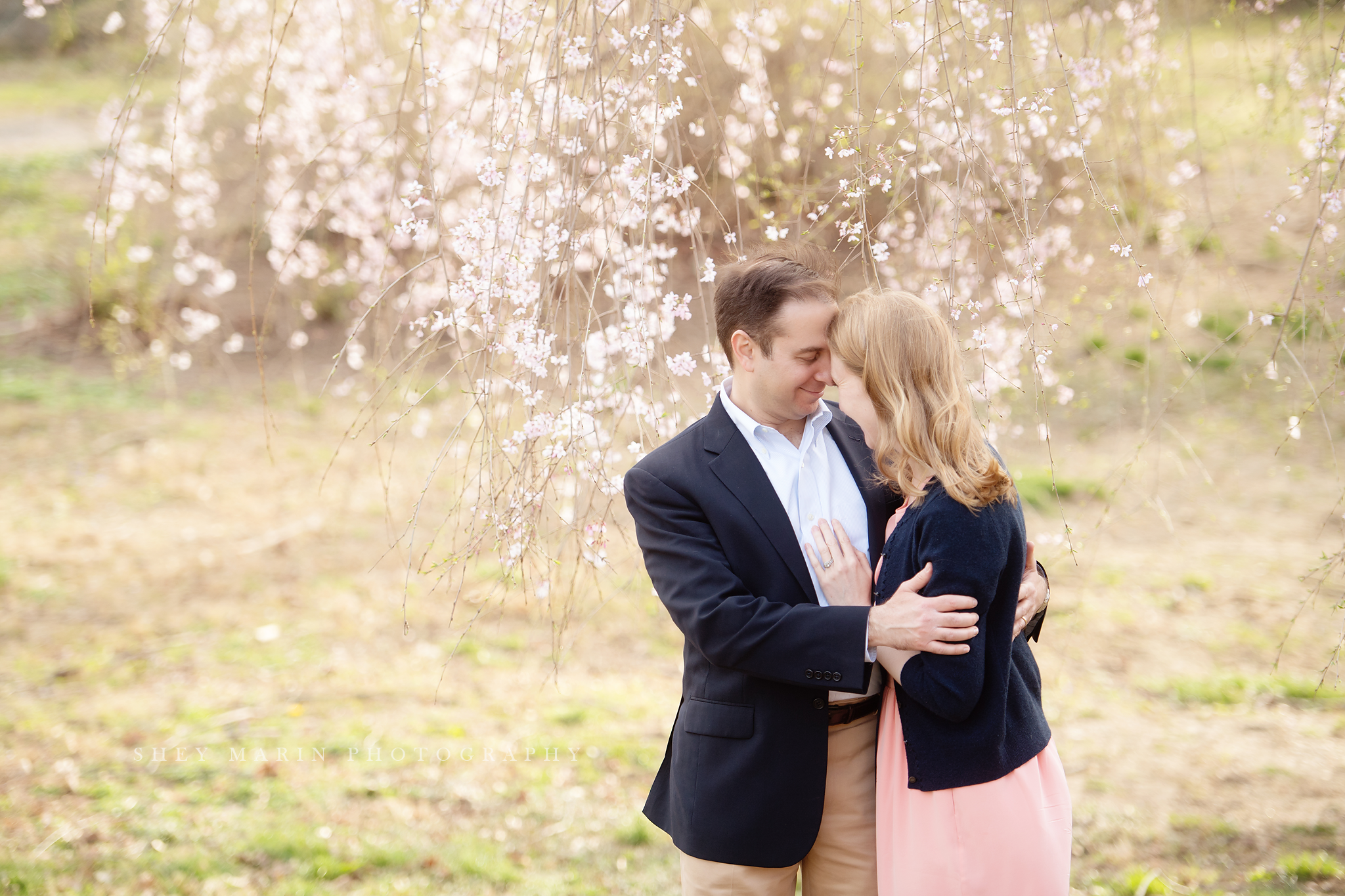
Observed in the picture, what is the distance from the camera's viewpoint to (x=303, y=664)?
16.3 feet

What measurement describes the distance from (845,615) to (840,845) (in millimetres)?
488

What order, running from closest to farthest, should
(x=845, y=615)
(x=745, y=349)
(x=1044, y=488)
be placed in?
1. (x=845, y=615)
2. (x=745, y=349)
3. (x=1044, y=488)

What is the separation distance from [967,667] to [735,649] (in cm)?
38

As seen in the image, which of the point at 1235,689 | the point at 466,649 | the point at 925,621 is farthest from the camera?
the point at 466,649

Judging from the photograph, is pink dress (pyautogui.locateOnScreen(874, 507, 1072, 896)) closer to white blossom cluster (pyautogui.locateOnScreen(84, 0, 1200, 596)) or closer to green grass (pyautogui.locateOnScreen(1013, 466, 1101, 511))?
white blossom cluster (pyautogui.locateOnScreen(84, 0, 1200, 596))

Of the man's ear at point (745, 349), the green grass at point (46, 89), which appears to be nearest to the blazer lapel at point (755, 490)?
the man's ear at point (745, 349)

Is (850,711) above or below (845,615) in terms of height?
below

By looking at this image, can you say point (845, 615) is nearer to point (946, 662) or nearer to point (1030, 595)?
point (946, 662)

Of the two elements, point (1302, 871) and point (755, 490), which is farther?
point (1302, 871)

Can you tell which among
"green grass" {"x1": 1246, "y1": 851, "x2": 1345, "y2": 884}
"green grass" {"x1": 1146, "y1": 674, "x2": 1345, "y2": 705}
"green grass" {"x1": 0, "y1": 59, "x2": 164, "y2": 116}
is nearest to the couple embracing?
"green grass" {"x1": 1246, "y1": 851, "x2": 1345, "y2": 884}

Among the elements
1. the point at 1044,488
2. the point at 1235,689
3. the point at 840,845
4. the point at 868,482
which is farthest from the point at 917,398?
the point at 1044,488

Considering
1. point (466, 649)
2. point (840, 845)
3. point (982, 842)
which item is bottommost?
point (466, 649)

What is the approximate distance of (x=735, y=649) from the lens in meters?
1.72

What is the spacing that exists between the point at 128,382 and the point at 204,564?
3.90 metres
